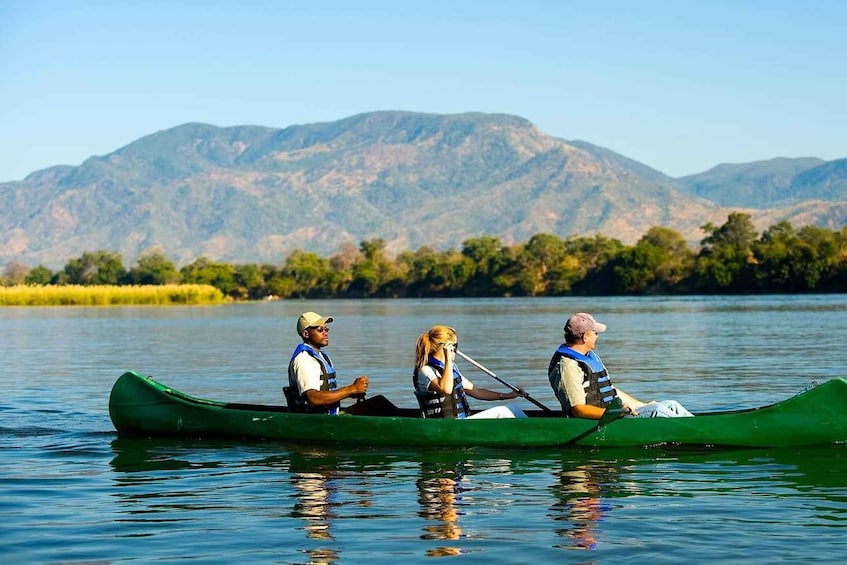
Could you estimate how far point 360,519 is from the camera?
10.2m

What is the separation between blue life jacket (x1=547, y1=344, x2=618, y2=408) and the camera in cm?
1271

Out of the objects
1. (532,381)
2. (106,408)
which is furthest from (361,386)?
(532,381)

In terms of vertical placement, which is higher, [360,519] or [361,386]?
[361,386]

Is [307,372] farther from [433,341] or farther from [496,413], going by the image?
[496,413]

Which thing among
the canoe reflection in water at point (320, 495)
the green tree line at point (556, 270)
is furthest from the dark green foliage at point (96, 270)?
the canoe reflection in water at point (320, 495)

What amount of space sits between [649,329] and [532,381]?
20384mm

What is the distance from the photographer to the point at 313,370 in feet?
45.8

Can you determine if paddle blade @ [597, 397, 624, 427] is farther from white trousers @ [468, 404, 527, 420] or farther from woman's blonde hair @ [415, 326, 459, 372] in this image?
woman's blonde hair @ [415, 326, 459, 372]

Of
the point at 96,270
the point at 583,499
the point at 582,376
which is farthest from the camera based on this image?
the point at 96,270

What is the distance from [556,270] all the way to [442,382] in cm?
10628

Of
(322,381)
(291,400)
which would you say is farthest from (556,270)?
(322,381)

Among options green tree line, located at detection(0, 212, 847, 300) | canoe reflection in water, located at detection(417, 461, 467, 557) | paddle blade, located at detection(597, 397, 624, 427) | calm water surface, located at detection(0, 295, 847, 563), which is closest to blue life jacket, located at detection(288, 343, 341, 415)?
Answer: calm water surface, located at detection(0, 295, 847, 563)

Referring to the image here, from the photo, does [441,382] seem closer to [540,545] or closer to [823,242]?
[540,545]

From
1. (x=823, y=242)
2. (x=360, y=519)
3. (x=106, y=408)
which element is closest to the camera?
(x=360, y=519)
